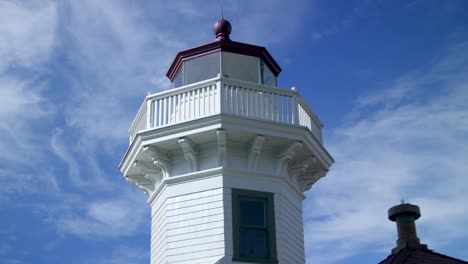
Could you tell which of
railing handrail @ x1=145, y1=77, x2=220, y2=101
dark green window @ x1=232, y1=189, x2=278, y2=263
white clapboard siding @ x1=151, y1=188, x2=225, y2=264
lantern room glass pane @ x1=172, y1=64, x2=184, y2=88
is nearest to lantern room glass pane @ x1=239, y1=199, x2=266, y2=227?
dark green window @ x1=232, y1=189, x2=278, y2=263

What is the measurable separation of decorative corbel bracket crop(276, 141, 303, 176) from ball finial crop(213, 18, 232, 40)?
376 cm

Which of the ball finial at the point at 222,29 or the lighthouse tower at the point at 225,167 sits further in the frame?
the ball finial at the point at 222,29

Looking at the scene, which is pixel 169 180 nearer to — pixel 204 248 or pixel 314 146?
pixel 204 248

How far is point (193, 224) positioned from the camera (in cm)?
1647

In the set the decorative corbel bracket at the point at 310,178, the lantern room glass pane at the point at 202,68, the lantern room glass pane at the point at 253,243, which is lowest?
the lantern room glass pane at the point at 253,243

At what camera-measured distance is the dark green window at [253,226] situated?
1617 cm

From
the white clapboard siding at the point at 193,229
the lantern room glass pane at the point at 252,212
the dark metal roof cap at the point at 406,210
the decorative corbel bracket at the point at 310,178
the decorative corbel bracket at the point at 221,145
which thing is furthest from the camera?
the dark metal roof cap at the point at 406,210

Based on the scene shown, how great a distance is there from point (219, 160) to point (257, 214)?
5.14ft

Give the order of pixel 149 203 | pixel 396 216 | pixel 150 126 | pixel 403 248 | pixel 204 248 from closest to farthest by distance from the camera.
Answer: pixel 204 248 → pixel 150 126 → pixel 149 203 → pixel 403 248 → pixel 396 216

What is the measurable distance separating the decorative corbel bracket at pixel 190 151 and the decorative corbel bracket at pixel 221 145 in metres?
0.64

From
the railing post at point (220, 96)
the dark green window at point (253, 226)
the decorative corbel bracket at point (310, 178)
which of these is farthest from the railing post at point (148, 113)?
the decorative corbel bracket at point (310, 178)

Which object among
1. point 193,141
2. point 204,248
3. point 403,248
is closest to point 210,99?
point 193,141

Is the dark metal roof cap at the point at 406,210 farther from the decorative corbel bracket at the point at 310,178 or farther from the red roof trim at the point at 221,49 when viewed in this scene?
the red roof trim at the point at 221,49

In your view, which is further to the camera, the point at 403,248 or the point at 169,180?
the point at 403,248
